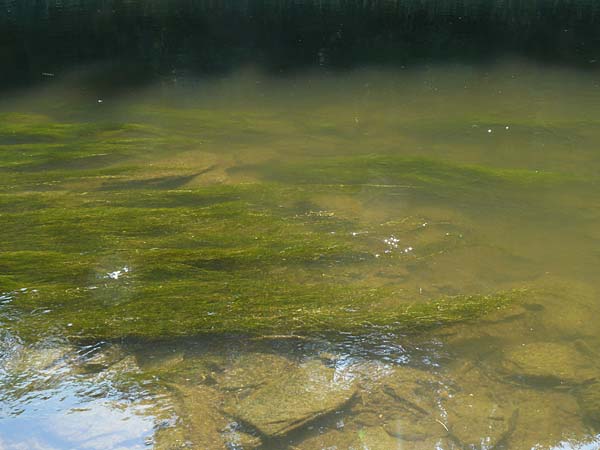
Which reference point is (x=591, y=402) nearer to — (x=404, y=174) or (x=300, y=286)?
(x=300, y=286)

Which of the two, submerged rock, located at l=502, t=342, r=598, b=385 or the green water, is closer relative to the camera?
the green water

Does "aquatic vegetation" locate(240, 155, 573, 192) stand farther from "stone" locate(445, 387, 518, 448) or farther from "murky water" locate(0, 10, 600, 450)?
"stone" locate(445, 387, 518, 448)

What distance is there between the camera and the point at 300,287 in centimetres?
261

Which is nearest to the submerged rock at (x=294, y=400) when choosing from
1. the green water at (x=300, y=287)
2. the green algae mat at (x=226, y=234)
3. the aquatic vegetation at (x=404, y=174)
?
Answer: the green water at (x=300, y=287)

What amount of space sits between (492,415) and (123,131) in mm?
3884

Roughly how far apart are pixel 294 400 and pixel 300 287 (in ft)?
2.18

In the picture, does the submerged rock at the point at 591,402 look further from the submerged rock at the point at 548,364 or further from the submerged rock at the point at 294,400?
the submerged rock at the point at 294,400

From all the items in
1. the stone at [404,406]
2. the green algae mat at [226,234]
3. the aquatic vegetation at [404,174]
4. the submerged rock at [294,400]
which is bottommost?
the stone at [404,406]

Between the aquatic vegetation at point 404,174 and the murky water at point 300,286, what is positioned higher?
the aquatic vegetation at point 404,174

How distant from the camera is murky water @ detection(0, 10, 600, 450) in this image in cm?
198

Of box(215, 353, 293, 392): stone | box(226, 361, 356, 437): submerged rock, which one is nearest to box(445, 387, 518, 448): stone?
box(226, 361, 356, 437): submerged rock

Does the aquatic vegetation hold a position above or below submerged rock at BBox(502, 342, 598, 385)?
above

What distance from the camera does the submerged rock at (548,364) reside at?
2.17 m

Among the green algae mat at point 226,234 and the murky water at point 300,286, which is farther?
the green algae mat at point 226,234
